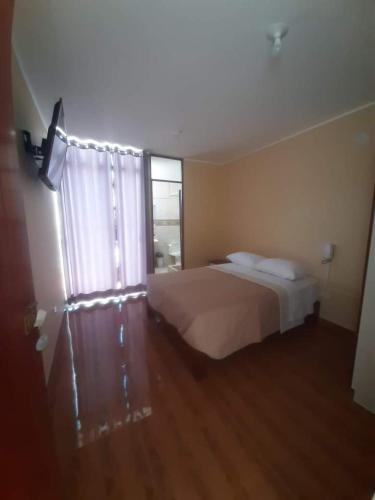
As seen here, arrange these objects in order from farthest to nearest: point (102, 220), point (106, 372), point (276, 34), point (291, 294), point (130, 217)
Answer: point (130, 217) < point (102, 220) < point (291, 294) < point (106, 372) < point (276, 34)

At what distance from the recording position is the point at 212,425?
135cm

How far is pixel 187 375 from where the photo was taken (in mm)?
1788

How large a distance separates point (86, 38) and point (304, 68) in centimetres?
165

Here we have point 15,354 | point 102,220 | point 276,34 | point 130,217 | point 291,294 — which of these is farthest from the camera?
point 130,217

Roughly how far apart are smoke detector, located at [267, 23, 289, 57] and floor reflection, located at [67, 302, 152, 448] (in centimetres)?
274

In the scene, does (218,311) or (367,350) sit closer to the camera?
→ (367,350)

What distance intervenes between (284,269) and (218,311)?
1306 millimetres

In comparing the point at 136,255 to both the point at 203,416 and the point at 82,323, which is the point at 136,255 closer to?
the point at 82,323

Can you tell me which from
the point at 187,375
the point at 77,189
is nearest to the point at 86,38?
the point at 77,189

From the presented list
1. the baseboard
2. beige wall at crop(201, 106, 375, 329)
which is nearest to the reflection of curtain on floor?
beige wall at crop(201, 106, 375, 329)

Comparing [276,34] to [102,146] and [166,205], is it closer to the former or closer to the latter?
[102,146]

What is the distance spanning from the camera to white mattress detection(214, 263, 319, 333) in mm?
2105

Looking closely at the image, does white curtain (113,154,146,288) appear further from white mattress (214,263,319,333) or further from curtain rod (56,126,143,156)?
white mattress (214,263,319,333)

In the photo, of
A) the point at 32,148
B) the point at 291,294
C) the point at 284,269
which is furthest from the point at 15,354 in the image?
the point at 284,269
